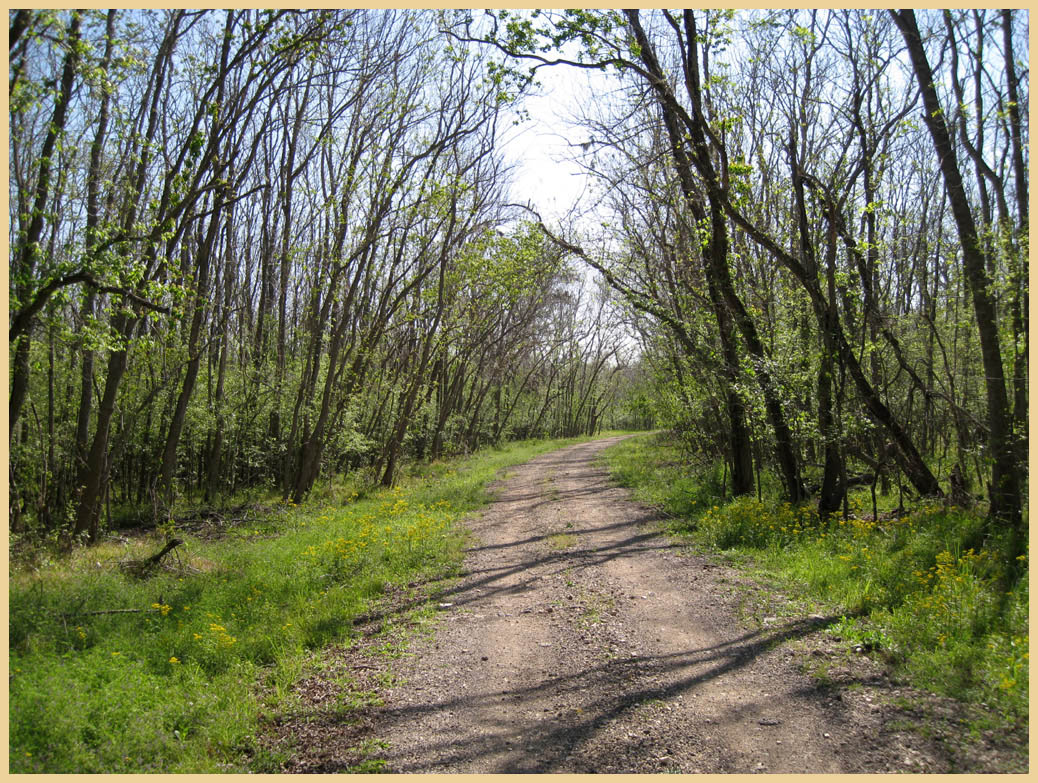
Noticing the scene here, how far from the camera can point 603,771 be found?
12.5 ft

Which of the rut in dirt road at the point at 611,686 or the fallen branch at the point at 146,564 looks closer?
the rut in dirt road at the point at 611,686

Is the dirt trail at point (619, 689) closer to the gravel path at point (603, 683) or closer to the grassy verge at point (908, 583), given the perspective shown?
the gravel path at point (603, 683)

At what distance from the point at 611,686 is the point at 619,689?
2.9 inches

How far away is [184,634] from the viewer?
5832mm

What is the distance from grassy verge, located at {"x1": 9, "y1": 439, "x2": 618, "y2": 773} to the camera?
13.5ft

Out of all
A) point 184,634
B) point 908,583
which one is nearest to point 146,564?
point 184,634

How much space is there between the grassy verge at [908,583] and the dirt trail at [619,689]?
0.56 metres

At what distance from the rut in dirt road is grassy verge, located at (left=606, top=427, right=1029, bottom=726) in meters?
0.63

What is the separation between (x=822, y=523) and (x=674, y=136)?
6492 millimetres

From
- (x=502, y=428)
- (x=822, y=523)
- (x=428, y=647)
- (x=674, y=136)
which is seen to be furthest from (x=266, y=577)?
(x=502, y=428)

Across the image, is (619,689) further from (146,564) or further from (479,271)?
(479,271)

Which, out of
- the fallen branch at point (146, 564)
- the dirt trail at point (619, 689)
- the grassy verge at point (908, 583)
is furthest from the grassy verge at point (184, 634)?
the grassy verge at point (908, 583)

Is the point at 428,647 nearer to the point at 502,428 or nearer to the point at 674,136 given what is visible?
the point at 674,136

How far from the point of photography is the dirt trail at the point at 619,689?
3912 mm
